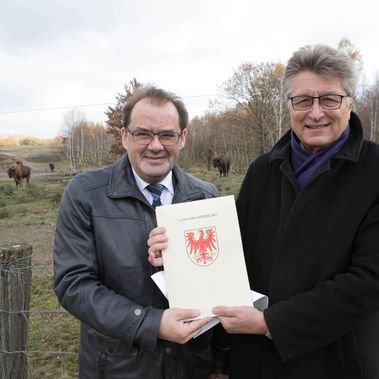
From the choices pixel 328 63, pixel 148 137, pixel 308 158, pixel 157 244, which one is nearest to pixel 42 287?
pixel 148 137

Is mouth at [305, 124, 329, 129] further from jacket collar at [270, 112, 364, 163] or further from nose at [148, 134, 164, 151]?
nose at [148, 134, 164, 151]

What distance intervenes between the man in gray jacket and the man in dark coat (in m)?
0.34

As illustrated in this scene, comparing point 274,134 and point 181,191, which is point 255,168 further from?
point 274,134

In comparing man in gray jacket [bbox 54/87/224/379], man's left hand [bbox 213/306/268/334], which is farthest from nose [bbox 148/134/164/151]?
man's left hand [bbox 213/306/268/334]

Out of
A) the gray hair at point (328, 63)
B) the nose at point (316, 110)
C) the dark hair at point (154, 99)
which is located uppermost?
the gray hair at point (328, 63)

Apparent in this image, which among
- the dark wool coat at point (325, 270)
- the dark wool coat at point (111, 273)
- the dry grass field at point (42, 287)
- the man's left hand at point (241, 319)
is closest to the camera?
the dark wool coat at point (325, 270)

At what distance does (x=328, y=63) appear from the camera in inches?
68.7

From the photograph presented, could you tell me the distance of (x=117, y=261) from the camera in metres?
1.98

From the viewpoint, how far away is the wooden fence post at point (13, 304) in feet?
9.79

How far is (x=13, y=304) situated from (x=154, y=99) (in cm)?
197

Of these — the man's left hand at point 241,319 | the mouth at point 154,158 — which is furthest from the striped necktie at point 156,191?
the man's left hand at point 241,319

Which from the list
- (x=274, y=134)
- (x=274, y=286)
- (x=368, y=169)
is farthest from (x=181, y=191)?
(x=274, y=134)

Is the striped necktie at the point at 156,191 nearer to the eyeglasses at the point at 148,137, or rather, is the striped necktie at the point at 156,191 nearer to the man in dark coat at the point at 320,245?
the eyeglasses at the point at 148,137

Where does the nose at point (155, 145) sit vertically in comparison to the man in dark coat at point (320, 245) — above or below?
above
